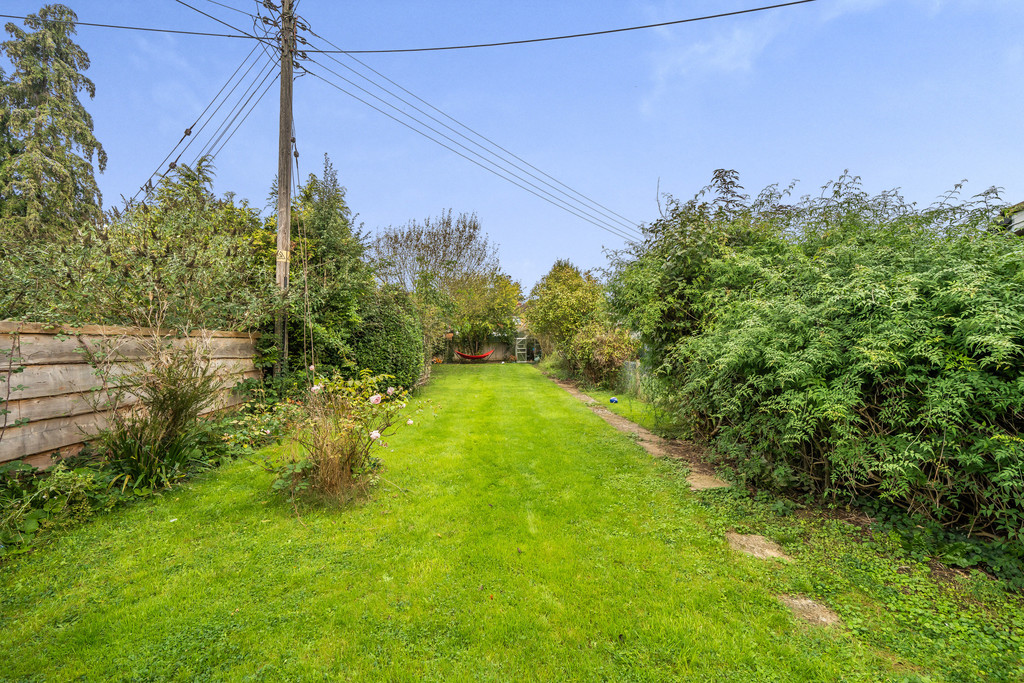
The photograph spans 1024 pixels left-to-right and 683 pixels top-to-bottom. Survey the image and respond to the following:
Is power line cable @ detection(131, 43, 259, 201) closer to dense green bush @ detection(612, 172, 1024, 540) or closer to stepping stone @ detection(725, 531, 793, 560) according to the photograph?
dense green bush @ detection(612, 172, 1024, 540)

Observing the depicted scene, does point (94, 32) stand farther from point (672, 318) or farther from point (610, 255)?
point (672, 318)

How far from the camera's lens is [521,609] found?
6.74ft

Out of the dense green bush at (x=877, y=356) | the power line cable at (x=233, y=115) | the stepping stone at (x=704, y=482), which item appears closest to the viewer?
the dense green bush at (x=877, y=356)

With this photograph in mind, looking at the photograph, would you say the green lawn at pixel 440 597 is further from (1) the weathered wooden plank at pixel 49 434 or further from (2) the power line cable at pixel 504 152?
(2) the power line cable at pixel 504 152

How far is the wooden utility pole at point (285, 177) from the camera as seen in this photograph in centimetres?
593

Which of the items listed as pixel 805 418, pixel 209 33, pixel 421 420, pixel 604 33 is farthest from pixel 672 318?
pixel 209 33

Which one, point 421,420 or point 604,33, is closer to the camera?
point 421,420

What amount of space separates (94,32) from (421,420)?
27.7 feet

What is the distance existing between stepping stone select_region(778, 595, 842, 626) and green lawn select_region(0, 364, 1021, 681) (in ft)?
0.19

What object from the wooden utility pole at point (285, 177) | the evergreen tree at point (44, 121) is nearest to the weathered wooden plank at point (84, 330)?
the wooden utility pole at point (285, 177)

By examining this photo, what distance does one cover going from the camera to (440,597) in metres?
2.15

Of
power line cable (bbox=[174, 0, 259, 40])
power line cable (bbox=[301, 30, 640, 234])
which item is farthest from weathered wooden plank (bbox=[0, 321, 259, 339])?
power line cable (bbox=[301, 30, 640, 234])

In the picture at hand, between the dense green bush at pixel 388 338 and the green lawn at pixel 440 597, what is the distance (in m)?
4.23

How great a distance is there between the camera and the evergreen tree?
12938 millimetres
